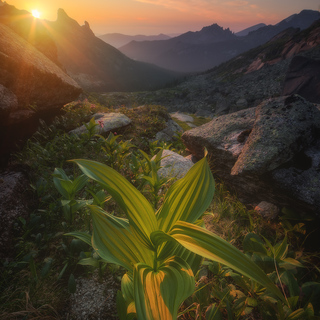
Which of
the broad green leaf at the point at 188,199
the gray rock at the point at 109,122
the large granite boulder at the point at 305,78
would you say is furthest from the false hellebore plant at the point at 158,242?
the large granite boulder at the point at 305,78

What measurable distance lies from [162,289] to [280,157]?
139 inches

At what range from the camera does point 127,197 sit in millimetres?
1480

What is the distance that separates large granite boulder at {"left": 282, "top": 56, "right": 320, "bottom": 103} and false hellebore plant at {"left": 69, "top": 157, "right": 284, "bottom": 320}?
19.2 metres

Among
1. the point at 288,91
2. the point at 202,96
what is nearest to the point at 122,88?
the point at 202,96

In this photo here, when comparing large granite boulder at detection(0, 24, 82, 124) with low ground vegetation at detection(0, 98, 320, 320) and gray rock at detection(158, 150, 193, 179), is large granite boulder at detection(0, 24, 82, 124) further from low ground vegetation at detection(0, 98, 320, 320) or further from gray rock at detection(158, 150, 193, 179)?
gray rock at detection(158, 150, 193, 179)

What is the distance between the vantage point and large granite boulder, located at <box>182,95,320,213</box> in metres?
3.62

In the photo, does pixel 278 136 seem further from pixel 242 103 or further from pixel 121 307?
pixel 242 103

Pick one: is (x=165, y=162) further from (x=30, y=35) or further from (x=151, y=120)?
(x=30, y=35)

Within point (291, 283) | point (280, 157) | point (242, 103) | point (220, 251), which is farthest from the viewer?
point (242, 103)

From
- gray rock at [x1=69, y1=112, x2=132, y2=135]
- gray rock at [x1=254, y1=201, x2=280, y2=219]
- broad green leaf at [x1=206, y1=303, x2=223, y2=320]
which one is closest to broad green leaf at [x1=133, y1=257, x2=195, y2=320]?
broad green leaf at [x1=206, y1=303, x2=223, y2=320]

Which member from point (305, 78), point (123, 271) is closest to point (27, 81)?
point (123, 271)

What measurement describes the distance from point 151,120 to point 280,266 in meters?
8.67

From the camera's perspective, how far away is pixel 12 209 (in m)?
3.23

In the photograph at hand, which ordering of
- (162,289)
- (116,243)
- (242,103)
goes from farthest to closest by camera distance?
(242,103) < (116,243) < (162,289)
